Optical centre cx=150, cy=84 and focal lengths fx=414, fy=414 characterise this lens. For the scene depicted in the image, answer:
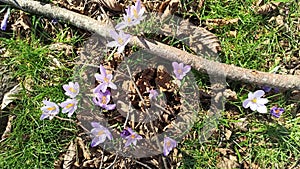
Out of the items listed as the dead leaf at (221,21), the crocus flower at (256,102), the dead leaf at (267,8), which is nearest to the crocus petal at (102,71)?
the dead leaf at (221,21)

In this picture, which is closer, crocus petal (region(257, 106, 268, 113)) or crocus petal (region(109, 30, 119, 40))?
crocus petal (region(109, 30, 119, 40))

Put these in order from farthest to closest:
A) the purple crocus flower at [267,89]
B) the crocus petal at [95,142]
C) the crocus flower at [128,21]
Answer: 1. the purple crocus flower at [267,89]
2. the crocus petal at [95,142]
3. the crocus flower at [128,21]

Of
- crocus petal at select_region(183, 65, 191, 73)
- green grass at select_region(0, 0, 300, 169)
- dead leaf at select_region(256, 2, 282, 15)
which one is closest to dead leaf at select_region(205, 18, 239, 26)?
green grass at select_region(0, 0, 300, 169)

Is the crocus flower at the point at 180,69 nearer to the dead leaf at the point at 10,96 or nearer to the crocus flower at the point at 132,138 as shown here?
the crocus flower at the point at 132,138

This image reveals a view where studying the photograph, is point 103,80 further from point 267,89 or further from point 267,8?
point 267,8

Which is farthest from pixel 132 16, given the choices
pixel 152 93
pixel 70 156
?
pixel 70 156

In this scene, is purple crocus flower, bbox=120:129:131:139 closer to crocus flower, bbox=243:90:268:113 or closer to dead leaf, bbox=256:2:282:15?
crocus flower, bbox=243:90:268:113

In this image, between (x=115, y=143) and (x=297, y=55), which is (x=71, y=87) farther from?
(x=297, y=55)
